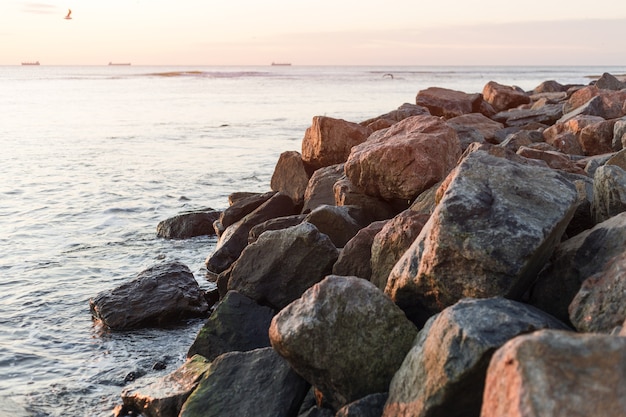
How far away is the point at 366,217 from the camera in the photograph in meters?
9.22

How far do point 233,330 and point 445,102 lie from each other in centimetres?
1347

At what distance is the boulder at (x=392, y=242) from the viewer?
6.31 metres

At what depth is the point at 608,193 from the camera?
6211 millimetres

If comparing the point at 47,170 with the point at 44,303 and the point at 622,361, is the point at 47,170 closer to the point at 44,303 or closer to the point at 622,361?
the point at 44,303

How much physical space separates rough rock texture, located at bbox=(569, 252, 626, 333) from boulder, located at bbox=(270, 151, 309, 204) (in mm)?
7597

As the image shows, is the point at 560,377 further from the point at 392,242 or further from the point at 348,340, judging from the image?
the point at 392,242

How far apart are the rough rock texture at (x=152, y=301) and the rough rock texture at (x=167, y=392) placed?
1.88 m

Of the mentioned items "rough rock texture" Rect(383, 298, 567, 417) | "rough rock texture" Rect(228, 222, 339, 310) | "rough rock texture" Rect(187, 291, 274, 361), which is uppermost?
"rough rock texture" Rect(383, 298, 567, 417)

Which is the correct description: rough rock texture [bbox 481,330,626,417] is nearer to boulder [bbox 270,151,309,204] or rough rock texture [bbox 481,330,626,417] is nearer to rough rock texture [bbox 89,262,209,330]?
rough rock texture [bbox 89,262,209,330]

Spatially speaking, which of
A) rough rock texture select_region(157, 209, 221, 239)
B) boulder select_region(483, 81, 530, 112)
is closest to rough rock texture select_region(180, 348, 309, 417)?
rough rock texture select_region(157, 209, 221, 239)

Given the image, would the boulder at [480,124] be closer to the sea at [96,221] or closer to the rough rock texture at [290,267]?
the sea at [96,221]

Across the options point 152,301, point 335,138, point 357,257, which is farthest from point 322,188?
point 357,257

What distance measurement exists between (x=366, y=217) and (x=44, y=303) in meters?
4.39

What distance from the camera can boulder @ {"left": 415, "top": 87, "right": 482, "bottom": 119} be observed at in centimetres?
1875
